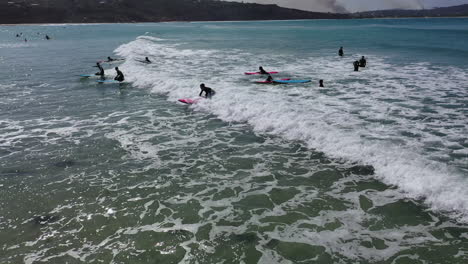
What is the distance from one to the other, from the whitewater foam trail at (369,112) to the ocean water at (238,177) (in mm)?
104

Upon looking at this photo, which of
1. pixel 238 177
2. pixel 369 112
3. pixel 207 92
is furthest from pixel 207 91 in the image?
pixel 238 177

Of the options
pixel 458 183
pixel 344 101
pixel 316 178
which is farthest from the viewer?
pixel 344 101

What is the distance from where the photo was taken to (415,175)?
11.9m

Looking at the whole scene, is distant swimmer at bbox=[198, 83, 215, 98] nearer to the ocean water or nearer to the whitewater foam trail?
the ocean water

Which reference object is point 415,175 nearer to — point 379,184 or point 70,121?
point 379,184

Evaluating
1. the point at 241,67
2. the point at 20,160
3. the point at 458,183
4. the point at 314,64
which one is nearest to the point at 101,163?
the point at 20,160

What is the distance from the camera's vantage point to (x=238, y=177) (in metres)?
12.7

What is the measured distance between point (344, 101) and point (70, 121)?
61.4 feet

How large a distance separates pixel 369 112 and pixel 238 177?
1167 cm

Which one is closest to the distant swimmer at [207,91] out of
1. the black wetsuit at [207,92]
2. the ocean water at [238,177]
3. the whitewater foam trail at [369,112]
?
the black wetsuit at [207,92]

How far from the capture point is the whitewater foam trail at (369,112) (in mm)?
12156

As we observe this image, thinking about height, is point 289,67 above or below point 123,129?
above

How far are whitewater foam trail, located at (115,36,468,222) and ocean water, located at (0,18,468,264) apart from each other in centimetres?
10

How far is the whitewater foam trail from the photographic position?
479 inches
